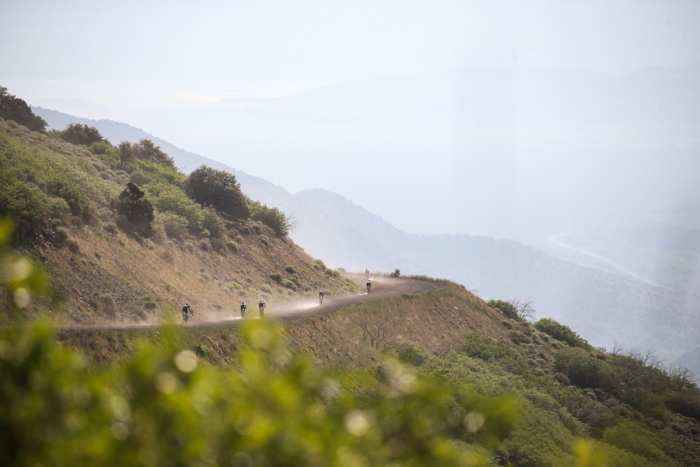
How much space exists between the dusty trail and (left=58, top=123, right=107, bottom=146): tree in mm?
32166

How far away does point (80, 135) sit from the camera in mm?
64562

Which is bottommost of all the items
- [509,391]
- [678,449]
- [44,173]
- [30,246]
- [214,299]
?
[678,449]

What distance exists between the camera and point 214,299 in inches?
1490

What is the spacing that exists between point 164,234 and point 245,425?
40355 millimetres

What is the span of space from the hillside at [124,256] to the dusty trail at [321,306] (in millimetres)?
1762

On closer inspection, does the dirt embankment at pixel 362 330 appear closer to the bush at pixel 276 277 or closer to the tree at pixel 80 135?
the bush at pixel 276 277

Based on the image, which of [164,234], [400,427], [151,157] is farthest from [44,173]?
[400,427]

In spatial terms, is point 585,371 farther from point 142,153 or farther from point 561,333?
point 142,153

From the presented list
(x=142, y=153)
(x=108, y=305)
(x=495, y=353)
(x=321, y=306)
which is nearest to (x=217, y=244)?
(x=321, y=306)

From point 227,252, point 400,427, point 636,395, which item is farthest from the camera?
point 227,252

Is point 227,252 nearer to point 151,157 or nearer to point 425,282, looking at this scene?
point 425,282

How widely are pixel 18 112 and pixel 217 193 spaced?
20497mm

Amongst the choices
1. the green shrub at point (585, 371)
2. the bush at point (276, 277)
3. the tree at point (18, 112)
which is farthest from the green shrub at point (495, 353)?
the tree at point (18, 112)

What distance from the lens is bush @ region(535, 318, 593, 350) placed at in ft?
180
